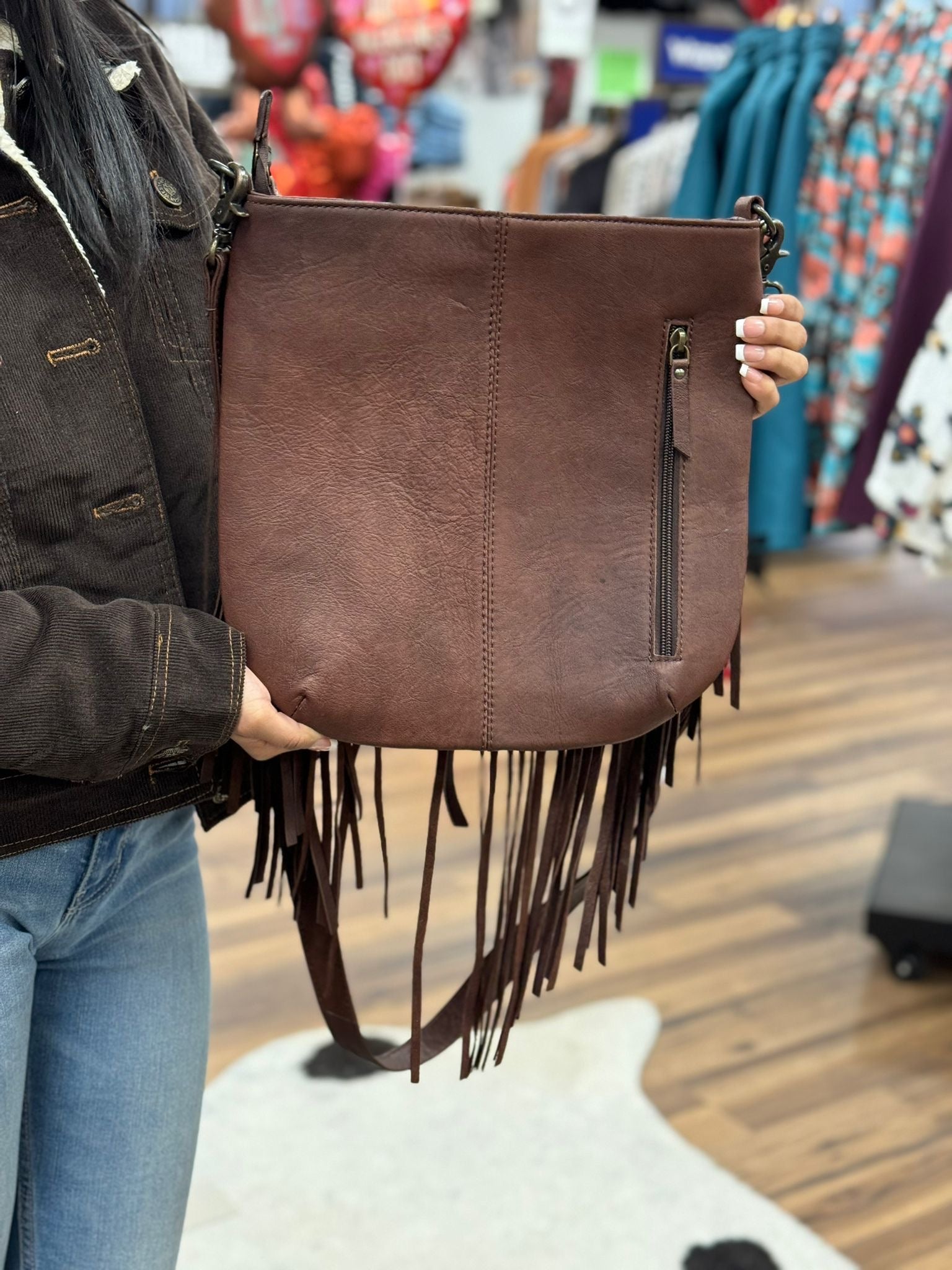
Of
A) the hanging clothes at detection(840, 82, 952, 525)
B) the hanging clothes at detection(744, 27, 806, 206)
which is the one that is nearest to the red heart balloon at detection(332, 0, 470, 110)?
the hanging clothes at detection(744, 27, 806, 206)

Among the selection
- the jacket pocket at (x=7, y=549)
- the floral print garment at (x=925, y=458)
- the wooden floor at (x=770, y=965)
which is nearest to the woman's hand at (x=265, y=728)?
the jacket pocket at (x=7, y=549)

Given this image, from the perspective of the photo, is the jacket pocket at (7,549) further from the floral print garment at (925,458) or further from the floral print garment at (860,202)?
the floral print garment at (860,202)

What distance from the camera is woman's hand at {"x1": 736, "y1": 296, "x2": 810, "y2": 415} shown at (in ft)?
2.68

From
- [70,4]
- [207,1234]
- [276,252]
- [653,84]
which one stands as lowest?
[207,1234]

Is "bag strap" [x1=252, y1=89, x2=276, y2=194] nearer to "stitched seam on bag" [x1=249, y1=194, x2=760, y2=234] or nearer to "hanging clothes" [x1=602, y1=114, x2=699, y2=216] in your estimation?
"stitched seam on bag" [x1=249, y1=194, x2=760, y2=234]

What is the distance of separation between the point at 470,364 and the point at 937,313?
145 cm

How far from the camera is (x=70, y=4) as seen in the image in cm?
83

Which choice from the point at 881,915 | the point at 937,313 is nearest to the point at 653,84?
the point at 937,313

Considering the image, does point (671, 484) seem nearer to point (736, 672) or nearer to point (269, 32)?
point (736, 672)

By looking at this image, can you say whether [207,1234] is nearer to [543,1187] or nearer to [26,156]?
[543,1187]

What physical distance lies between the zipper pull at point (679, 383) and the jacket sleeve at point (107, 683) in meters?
0.28

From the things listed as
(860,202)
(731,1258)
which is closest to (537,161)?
(860,202)

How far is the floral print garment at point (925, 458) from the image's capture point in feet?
6.29

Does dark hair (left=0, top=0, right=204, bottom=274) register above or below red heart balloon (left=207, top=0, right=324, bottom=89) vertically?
above
